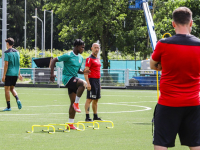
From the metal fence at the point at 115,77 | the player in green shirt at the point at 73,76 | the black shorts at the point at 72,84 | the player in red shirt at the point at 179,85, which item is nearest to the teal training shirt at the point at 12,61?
the player in green shirt at the point at 73,76

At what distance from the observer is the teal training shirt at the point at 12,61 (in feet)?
44.4

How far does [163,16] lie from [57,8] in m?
9.18

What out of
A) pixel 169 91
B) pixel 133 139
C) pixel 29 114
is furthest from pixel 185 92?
pixel 29 114

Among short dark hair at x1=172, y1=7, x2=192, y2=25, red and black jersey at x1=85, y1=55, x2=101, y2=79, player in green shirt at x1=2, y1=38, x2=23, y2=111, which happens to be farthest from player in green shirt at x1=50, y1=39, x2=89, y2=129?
short dark hair at x1=172, y1=7, x2=192, y2=25

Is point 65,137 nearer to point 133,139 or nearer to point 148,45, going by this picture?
point 133,139

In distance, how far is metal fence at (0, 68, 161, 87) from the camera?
31172 millimetres

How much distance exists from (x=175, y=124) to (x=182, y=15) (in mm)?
1137

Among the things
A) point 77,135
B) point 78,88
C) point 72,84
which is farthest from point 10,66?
point 77,135

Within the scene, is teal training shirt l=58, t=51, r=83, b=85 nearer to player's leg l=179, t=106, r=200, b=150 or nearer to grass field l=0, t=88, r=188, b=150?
grass field l=0, t=88, r=188, b=150

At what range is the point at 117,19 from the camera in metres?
37.8

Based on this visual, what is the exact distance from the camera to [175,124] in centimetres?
479

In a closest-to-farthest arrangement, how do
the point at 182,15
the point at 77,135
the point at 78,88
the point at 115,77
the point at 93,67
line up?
the point at 182,15
the point at 77,135
the point at 78,88
the point at 93,67
the point at 115,77

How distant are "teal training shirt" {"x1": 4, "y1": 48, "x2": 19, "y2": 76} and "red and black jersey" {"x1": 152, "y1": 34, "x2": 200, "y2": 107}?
30.6ft

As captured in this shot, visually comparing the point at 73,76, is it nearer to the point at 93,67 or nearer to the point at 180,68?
the point at 93,67
